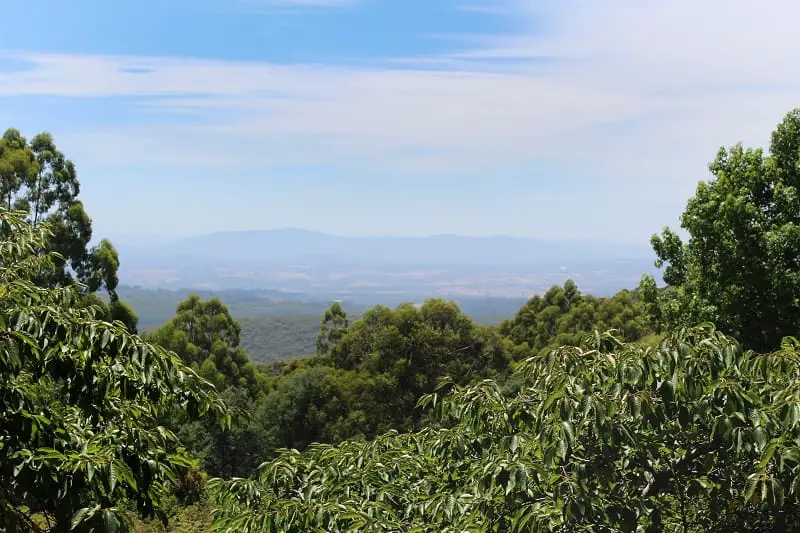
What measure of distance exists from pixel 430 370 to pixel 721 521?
21654 millimetres

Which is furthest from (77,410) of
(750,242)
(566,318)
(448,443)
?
(566,318)

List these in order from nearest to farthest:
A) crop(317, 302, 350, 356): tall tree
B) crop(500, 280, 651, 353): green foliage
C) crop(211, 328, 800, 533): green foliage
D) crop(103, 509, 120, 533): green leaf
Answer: crop(103, 509, 120, 533): green leaf < crop(211, 328, 800, 533): green foliage < crop(317, 302, 350, 356): tall tree < crop(500, 280, 651, 353): green foliage

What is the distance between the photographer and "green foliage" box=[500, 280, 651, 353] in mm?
29125

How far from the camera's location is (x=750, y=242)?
12.2m

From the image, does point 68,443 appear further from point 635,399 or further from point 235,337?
point 235,337

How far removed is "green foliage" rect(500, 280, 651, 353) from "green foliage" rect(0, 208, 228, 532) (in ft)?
83.1

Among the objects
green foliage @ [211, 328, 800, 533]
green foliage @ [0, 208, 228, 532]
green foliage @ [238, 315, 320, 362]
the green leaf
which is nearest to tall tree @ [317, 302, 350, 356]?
green foliage @ [211, 328, 800, 533]

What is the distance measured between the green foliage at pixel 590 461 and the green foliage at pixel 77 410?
0.77 m

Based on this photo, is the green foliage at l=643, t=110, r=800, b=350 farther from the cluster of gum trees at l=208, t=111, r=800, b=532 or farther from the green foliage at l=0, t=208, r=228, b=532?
the green foliage at l=0, t=208, r=228, b=532

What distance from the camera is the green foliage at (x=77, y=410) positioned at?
2.89 m

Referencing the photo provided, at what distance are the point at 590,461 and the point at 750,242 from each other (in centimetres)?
1048

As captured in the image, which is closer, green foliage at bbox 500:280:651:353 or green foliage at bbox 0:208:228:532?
green foliage at bbox 0:208:228:532

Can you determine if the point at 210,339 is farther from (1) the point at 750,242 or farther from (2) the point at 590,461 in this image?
(2) the point at 590,461

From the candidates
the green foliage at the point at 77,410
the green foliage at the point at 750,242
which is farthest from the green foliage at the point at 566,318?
the green foliage at the point at 77,410
